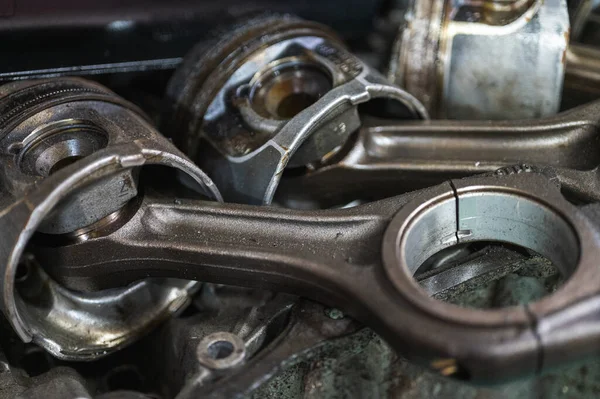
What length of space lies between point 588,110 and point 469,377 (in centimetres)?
76

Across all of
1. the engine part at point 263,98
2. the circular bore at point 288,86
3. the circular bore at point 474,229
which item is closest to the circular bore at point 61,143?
the engine part at point 263,98

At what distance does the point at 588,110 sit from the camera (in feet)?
5.46

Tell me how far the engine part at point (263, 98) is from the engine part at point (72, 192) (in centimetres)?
11

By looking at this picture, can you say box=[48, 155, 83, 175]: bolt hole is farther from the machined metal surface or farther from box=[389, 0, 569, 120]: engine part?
box=[389, 0, 569, 120]: engine part

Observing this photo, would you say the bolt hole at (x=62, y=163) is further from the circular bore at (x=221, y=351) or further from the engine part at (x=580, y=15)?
the engine part at (x=580, y=15)

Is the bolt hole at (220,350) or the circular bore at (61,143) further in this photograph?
the circular bore at (61,143)

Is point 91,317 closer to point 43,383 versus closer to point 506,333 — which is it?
point 43,383

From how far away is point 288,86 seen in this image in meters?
1.75

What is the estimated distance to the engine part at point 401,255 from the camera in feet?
3.72

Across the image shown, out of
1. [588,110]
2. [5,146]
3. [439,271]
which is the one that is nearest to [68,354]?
[5,146]

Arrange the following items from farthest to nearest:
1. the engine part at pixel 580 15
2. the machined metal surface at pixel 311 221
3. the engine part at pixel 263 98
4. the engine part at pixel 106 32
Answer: the engine part at pixel 580 15 → the engine part at pixel 106 32 → the engine part at pixel 263 98 → the machined metal surface at pixel 311 221

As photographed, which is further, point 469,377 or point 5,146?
point 5,146

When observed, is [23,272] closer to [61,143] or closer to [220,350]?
[61,143]

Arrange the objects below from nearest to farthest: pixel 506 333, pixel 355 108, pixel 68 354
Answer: pixel 506 333, pixel 68 354, pixel 355 108
